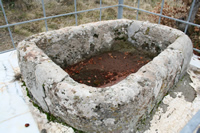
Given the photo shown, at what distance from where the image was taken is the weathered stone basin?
4.48 feet

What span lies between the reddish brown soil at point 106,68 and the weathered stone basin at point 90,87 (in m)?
0.20

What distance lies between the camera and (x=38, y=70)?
166cm

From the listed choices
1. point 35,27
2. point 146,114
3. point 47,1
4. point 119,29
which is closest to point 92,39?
point 119,29

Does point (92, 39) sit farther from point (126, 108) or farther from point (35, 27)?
point (35, 27)

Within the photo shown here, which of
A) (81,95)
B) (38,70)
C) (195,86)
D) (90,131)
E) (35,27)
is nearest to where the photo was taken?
(81,95)

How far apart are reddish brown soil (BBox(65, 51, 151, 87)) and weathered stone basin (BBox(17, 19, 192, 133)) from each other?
8.1 inches

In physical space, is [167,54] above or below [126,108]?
above

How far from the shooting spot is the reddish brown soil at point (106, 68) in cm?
238

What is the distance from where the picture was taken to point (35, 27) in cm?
677

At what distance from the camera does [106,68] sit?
2.63 m

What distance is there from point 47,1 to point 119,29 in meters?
6.66

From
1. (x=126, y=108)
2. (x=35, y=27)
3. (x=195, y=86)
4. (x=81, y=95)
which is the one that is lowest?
(x=35, y=27)

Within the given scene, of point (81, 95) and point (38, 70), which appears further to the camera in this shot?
point (38, 70)

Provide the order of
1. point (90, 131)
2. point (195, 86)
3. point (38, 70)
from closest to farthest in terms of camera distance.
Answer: point (90, 131) → point (38, 70) → point (195, 86)
